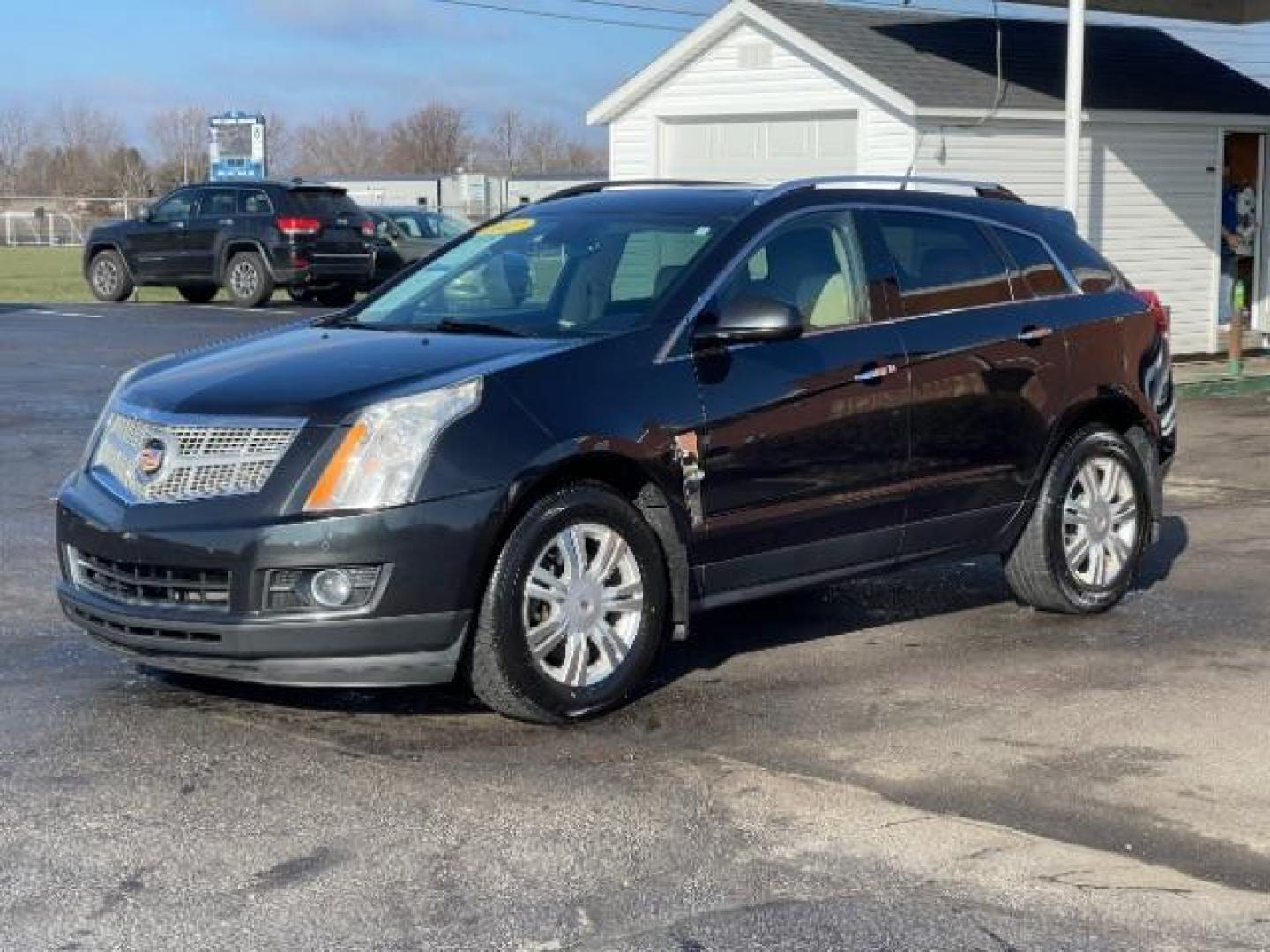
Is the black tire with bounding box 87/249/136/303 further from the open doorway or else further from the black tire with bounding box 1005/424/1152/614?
the black tire with bounding box 1005/424/1152/614

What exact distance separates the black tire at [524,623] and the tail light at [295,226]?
20.7 meters

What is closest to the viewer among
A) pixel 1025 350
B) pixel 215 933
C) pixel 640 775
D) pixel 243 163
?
pixel 215 933

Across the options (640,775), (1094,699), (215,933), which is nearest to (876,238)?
(1094,699)

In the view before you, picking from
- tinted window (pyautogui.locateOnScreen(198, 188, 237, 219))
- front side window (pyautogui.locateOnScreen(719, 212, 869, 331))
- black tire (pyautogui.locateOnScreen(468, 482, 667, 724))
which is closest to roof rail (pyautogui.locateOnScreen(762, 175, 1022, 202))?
front side window (pyautogui.locateOnScreen(719, 212, 869, 331))

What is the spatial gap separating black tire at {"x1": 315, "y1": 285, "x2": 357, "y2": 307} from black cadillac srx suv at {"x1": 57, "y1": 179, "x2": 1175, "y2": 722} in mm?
19802

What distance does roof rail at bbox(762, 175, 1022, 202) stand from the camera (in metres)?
6.96

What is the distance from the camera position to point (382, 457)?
5629 mm

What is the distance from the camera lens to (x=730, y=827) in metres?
5.04

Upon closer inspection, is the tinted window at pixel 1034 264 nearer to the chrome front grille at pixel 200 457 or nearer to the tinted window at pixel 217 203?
the chrome front grille at pixel 200 457

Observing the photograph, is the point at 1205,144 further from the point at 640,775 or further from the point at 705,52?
the point at 640,775

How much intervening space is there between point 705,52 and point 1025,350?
40.6 ft

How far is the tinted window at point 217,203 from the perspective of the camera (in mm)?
26719

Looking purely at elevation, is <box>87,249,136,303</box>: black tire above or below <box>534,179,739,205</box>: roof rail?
below

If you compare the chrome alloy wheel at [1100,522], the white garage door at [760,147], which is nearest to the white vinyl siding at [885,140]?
the white garage door at [760,147]
